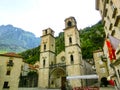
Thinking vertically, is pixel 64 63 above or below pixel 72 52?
below

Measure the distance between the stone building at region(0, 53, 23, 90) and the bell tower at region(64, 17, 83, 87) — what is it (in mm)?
13039

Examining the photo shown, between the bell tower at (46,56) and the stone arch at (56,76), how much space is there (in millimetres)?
1395

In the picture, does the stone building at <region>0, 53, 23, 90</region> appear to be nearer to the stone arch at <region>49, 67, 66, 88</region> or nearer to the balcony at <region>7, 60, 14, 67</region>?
the balcony at <region>7, 60, 14, 67</region>

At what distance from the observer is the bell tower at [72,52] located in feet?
97.8

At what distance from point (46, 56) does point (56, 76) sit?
650 cm

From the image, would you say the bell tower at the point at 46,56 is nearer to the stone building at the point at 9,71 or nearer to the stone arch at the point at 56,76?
the stone arch at the point at 56,76

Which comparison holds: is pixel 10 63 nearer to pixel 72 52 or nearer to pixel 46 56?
pixel 46 56

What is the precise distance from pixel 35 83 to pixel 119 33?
3175 cm

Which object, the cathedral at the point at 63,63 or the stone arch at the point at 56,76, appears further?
the stone arch at the point at 56,76

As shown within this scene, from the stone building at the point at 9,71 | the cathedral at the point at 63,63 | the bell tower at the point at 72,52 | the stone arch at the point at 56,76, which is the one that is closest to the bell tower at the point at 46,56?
the cathedral at the point at 63,63

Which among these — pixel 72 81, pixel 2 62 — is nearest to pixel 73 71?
pixel 72 81

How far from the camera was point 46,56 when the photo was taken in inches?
1425

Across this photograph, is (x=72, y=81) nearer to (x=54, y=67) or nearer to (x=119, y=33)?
(x=54, y=67)

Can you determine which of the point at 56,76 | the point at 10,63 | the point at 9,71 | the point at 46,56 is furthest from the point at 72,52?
the point at 9,71
